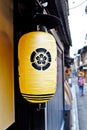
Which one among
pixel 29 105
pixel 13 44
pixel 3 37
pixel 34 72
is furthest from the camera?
pixel 29 105

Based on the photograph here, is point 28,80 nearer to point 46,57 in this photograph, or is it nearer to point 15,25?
point 46,57

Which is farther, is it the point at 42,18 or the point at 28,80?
the point at 42,18

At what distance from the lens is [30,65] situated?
198 centimetres

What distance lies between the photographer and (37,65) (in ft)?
6.49

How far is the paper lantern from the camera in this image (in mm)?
1963

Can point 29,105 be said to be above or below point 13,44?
below

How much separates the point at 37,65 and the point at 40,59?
5 cm

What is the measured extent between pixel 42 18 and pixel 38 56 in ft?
1.22

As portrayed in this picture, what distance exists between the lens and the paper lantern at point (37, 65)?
1963 millimetres

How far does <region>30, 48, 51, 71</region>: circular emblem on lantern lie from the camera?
1.97m

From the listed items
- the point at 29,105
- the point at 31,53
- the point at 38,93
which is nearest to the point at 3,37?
the point at 31,53

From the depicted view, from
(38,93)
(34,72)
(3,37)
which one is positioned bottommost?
(38,93)

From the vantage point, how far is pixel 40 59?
198cm

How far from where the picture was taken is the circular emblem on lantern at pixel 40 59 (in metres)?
1.97
